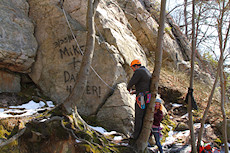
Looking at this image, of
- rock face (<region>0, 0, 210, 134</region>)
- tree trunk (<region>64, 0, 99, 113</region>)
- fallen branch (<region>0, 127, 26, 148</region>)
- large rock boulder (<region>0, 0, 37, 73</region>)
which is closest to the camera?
fallen branch (<region>0, 127, 26, 148</region>)

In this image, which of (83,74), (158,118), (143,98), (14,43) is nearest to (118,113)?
(158,118)

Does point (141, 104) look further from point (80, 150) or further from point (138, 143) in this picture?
point (80, 150)

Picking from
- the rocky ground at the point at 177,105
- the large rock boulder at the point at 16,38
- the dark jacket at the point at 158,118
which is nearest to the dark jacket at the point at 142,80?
the dark jacket at the point at 158,118

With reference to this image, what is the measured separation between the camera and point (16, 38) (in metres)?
6.71

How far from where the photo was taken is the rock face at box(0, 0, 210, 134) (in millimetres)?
6246

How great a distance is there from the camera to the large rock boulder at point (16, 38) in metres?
6.40

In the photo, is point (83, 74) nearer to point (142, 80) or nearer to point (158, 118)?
point (142, 80)

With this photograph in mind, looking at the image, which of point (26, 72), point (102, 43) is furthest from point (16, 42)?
point (102, 43)

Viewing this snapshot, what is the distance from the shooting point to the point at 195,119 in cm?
773

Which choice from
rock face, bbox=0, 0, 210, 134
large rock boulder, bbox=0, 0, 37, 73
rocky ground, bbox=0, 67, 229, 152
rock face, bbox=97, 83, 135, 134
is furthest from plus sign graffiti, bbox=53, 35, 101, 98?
rocky ground, bbox=0, 67, 229, 152

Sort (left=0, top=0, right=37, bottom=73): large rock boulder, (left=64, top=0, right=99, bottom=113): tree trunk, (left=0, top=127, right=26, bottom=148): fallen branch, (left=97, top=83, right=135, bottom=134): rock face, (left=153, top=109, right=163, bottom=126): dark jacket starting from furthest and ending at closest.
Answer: (left=0, top=0, right=37, bottom=73): large rock boulder < (left=97, top=83, right=135, bottom=134): rock face < (left=153, top=109, right=163, bottom=126): dark jacket < (left=64, top=0, right=99, bottom=113): tree trunk < (left=0, top=127, right=26, bottom=148): fallen branch

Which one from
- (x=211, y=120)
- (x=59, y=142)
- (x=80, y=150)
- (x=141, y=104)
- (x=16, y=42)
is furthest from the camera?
(x=211, y=120)

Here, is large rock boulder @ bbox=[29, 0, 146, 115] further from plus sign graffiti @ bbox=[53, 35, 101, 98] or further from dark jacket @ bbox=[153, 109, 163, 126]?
dark jacket @ bbox=[153, 109, 163, 126]

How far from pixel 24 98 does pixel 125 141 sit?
4001 mm
